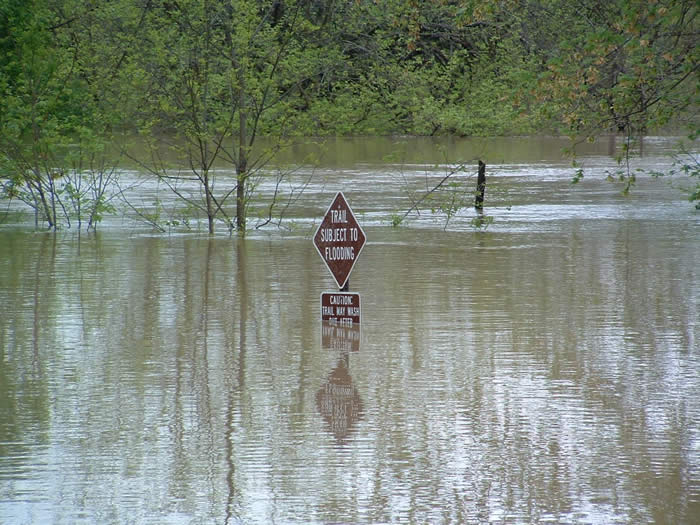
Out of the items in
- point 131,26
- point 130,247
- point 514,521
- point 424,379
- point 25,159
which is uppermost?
point 131,26

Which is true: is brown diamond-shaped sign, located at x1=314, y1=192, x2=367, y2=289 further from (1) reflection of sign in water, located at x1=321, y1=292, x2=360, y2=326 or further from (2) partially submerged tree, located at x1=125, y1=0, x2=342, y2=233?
(2) partially submerged tree, located at x1=125, y1=0, x2=342, y2=233

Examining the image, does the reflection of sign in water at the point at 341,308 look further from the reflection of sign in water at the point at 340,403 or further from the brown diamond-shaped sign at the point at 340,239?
the reflection of sign in water at the point at 340,403

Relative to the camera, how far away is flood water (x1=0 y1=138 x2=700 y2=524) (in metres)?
6.50

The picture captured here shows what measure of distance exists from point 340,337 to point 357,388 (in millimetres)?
2113

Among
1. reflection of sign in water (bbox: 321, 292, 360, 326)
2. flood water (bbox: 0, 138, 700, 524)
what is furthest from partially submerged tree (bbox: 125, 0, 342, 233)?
reflection of sign in water (bbox: 321, 292, 360, 326)

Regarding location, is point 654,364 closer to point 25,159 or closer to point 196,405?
point 196,405

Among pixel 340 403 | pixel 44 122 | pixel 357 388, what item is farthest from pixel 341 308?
pixel 44 122

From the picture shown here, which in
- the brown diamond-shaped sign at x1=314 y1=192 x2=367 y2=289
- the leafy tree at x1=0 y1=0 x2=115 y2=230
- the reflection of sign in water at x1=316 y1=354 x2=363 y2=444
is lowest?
the reflection of sign in water at x1=316 y1=354 x2=363 y2=444

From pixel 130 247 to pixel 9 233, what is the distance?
3.35 meters

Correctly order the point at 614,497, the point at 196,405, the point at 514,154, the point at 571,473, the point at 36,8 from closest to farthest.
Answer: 1. the point at 614,497
2. the point at 571,473
3. the point at 196,405
4. the point at 36,8
5. the point at 514,154

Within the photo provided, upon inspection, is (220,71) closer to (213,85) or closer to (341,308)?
(213,85)

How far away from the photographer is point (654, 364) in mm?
9992

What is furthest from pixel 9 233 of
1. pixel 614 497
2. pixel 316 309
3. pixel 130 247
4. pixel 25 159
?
pixel 614 497

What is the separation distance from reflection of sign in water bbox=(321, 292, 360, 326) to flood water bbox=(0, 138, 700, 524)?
0.70 feet
